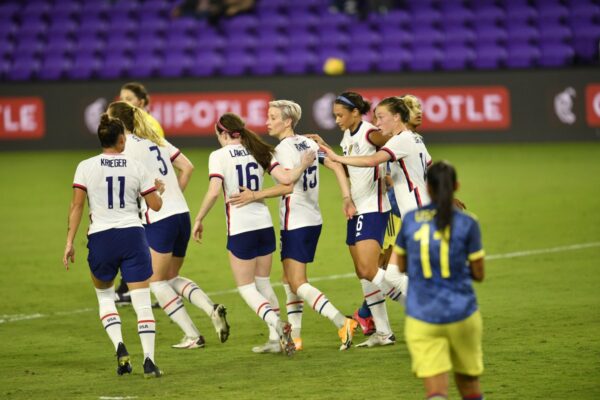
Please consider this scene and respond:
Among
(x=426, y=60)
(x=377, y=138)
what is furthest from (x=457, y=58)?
(x=377, y=138)

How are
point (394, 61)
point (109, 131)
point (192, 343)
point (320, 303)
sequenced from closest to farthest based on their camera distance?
1. point (109, 131)
2. point (320, 303)
3. point (192, 343)
4. point (394, 61)

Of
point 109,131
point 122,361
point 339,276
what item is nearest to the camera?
point 109,131

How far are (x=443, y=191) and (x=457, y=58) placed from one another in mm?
22193

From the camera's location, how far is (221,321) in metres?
9.61

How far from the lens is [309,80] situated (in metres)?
26.0

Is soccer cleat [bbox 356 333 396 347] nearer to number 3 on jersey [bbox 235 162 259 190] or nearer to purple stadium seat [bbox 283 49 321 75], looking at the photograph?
number 3 on jersey [bbox 235 162 259 190]

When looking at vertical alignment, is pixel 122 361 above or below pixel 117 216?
below

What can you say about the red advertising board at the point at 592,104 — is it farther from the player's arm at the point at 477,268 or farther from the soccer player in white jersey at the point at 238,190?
the player's arm at the point at 477,268

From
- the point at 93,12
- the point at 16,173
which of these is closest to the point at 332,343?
the point at 16,173

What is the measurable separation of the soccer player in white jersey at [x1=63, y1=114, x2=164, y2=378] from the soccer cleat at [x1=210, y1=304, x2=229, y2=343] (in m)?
0.86

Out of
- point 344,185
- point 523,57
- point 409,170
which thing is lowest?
point 344,185

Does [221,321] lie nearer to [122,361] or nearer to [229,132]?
[122,361]

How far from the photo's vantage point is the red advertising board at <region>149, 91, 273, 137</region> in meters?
26.1

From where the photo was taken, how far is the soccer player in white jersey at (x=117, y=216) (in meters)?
8.66
